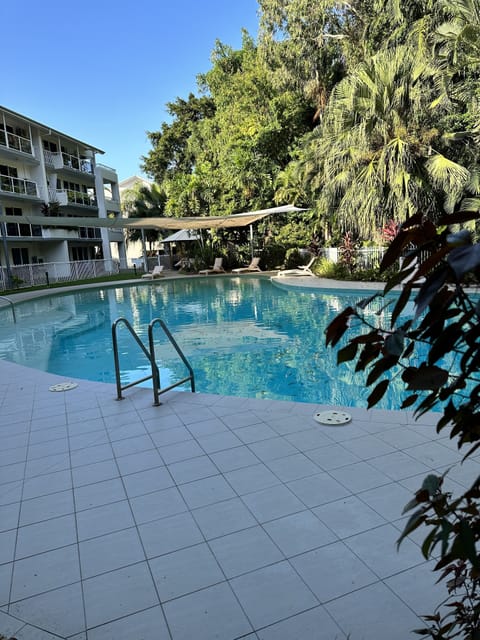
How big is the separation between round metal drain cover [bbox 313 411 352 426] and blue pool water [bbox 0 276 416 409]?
154 cm

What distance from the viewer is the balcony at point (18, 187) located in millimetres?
23766

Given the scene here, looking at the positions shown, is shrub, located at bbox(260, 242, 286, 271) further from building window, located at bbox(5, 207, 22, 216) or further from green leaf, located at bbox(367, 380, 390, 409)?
green leaf, located at bbox(367, 380, 390, 409)

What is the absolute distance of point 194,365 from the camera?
8.09 metres

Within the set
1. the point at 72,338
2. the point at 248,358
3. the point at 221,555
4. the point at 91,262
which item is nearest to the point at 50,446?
the point at 221,555

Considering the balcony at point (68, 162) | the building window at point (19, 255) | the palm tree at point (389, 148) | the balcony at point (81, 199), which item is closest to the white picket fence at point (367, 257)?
the palm tree at point (389, 148)

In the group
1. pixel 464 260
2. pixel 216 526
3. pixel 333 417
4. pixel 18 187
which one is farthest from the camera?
pixel 18 187

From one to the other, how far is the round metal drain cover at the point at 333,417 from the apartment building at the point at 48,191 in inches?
862

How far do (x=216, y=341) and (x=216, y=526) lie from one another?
7.10 meters

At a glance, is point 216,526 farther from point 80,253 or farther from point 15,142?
point 80,253

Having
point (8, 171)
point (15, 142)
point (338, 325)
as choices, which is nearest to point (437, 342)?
point (338, 325)

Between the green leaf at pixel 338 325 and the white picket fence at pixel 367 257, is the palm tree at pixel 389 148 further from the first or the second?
the green leaf at pixel 338 325

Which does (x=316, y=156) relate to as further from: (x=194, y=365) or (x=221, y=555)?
(x=221, y=555)

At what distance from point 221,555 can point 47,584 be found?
36.6 inches

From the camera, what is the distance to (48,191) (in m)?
27.3
